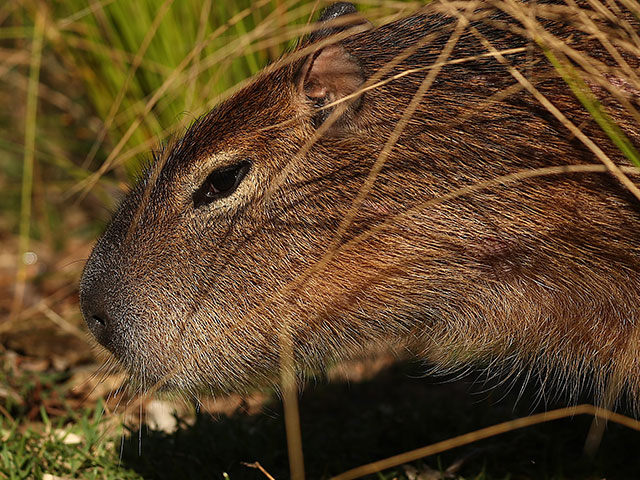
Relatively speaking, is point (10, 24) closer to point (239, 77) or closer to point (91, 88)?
point (91, 88)

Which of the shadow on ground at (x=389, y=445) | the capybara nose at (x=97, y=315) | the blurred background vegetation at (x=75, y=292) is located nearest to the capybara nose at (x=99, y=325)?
the capybara nose at (x=97, y=315)

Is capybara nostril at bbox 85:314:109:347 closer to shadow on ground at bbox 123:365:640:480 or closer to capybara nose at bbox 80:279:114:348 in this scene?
capybara nose at bbox 80:279:114:348

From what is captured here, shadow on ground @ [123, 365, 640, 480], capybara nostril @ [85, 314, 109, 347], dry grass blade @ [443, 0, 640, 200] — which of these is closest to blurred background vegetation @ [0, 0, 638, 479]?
shadow on ground @ [123, 365, 640, 480]

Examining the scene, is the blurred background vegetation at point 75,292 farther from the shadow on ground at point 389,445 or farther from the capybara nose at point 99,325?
the capybara nose at point 99,325

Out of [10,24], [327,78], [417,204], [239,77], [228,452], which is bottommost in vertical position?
[228,452]

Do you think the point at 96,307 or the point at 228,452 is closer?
the point at 96,307

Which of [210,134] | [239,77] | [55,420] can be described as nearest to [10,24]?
[239,77]

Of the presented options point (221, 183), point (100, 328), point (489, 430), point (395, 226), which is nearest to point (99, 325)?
point (100, 328)

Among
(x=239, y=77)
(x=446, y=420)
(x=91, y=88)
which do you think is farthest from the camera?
(x=91, y=88)
